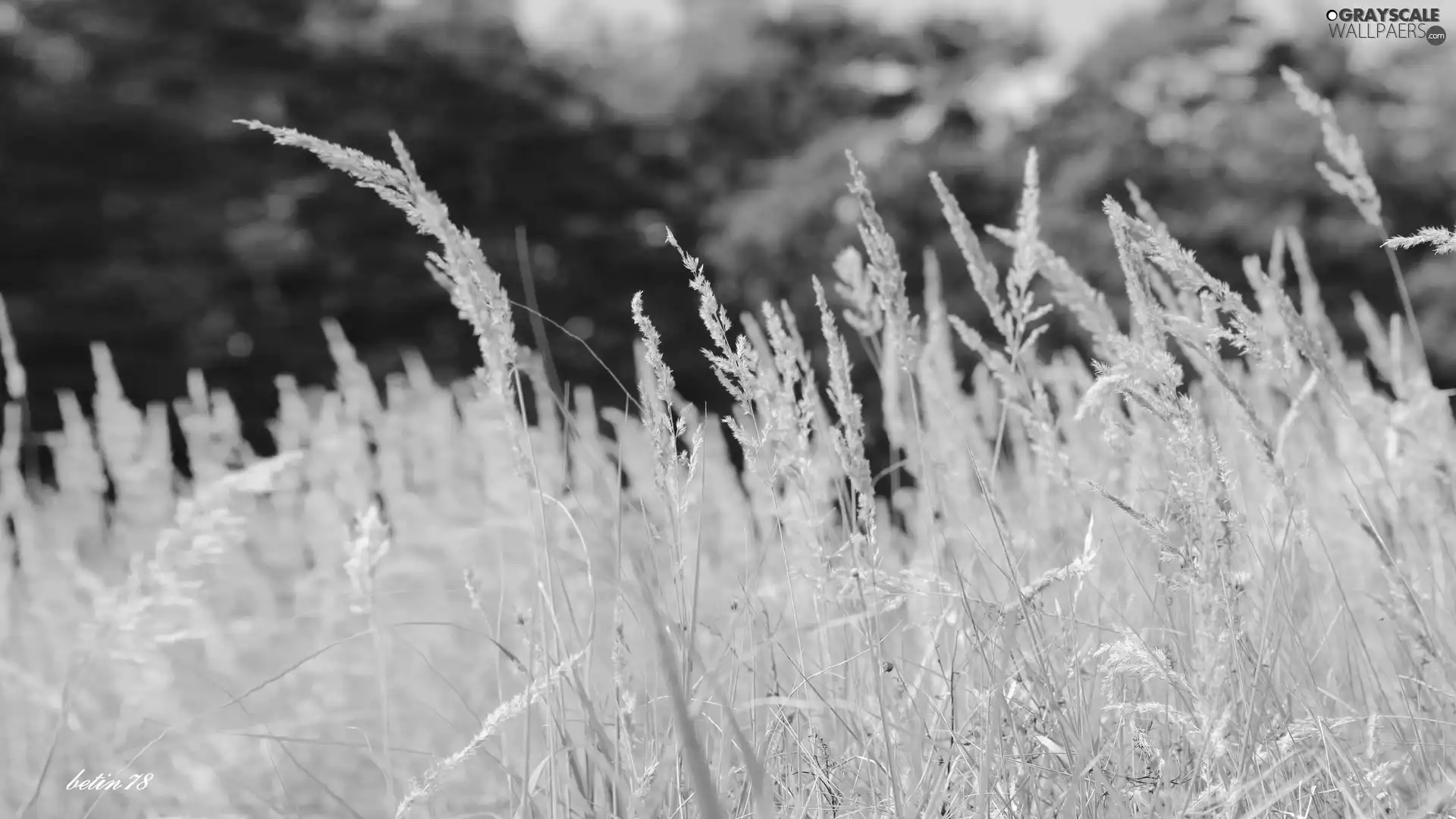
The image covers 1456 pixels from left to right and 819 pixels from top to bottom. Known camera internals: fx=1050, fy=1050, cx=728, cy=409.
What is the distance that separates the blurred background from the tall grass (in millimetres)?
12079

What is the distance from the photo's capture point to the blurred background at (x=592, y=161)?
14750 millimetres

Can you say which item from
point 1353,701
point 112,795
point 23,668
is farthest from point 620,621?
point 23,668

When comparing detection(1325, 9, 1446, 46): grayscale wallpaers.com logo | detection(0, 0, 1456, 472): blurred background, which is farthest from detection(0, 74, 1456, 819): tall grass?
detection(0, 0, 1456, 472): blurred background

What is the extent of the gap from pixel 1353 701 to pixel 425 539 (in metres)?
1.74

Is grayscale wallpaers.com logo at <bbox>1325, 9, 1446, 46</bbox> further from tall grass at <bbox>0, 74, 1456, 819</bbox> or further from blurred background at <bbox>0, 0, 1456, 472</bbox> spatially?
blurred background at <bbox>0, 0, 1456, 472</bbox>

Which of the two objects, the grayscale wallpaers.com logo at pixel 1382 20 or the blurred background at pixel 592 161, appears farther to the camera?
the blurred background at pixel 592 161

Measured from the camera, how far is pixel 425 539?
89.8 inches

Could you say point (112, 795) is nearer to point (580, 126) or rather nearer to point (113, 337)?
point (113, 337)

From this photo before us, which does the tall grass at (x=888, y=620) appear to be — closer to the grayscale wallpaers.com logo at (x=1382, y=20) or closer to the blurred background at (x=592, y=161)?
the grayscale wallpaers.com logo at (x=1382, y=20)

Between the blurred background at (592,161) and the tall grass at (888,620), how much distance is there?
12.1 m

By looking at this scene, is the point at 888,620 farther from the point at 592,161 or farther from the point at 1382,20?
the point at 592,161

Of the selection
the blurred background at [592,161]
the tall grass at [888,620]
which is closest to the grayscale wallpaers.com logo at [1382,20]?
the tall grass at [888,620]

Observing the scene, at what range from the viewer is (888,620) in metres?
1.67

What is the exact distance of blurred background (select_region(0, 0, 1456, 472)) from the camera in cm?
1475
